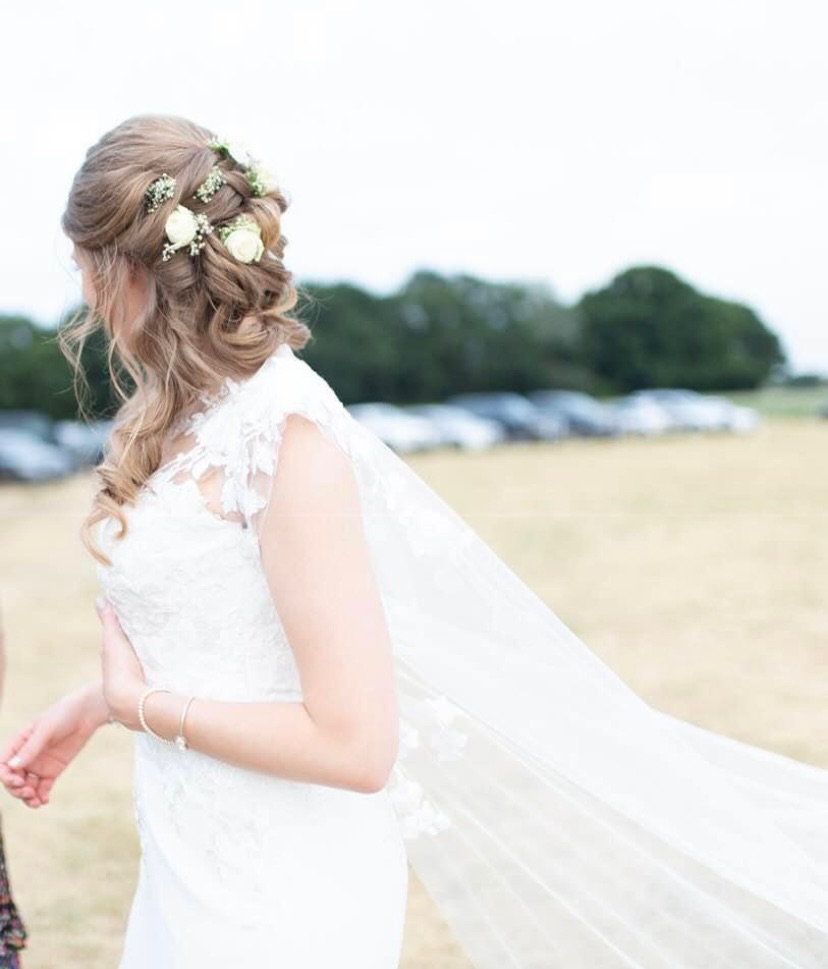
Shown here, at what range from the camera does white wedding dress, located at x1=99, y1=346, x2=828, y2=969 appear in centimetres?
138

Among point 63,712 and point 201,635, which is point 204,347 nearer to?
point 201,635

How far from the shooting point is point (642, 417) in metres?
25.9

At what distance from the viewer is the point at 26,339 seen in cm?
2111

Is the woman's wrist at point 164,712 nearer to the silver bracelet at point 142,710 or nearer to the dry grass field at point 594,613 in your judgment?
the silver bracelet at point 142,710

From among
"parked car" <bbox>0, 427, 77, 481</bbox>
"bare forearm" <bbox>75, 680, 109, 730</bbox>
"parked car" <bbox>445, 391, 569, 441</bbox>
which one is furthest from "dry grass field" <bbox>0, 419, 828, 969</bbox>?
"bare forearm" <bbox>75, 680, 109, 730</bbox>

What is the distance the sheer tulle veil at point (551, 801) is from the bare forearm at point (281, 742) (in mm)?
406

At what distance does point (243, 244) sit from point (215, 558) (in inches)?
13.9

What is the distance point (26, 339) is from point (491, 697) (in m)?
20.7

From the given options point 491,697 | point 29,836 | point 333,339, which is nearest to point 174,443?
point 491,697

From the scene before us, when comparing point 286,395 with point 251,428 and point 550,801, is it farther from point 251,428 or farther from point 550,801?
point 550,801

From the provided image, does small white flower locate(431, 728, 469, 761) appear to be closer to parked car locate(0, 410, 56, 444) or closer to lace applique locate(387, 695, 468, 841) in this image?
lace applique locate(387, 695, 468, 841)

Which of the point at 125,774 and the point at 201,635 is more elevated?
the point at 201,635

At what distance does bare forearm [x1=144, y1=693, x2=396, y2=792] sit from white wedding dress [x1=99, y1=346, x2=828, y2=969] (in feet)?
0.30

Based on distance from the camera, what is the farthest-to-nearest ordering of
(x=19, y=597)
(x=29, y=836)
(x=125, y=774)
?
(x=19, y=597) → (x=125, y=774) → (x=29, y=836)
